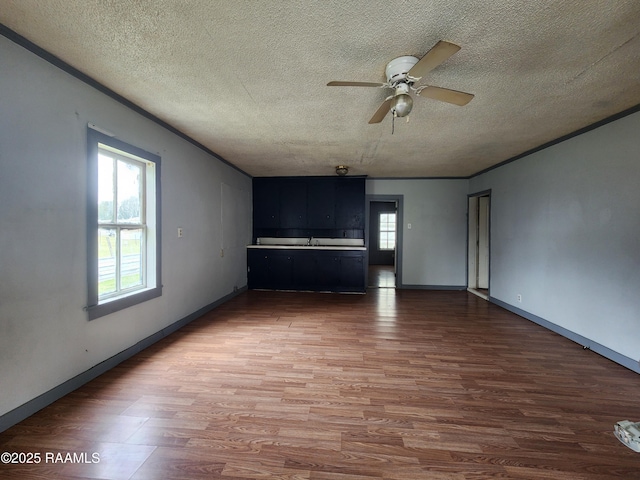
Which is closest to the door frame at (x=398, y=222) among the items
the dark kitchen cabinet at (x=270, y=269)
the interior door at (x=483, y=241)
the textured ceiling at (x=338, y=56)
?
the interior door at (x=483, y=241)

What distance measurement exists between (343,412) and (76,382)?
209 cm

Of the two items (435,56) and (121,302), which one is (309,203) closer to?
(121,302)

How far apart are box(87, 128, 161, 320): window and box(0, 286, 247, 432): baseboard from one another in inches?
17.6

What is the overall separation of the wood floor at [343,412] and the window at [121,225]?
650 millimetres

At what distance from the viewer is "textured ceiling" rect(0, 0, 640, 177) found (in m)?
1.43

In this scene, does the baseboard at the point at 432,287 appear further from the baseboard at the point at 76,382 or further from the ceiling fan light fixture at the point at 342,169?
the baseboard at the point at 76,382

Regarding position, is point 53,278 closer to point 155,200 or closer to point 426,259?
point 155,200

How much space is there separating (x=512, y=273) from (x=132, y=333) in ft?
17.4

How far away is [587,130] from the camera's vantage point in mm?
2957

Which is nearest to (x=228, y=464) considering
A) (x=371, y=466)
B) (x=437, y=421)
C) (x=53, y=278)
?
(x=371, y=466)

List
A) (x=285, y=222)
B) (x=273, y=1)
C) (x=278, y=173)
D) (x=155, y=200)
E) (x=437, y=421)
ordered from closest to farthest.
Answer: (x=273, y=1)
(x=437, y=421)
(x=155, y=200)
(x=278, y=173)
(x=285, y=222)

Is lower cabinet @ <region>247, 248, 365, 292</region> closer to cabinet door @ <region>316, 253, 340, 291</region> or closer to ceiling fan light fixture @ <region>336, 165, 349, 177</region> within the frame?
cabinet door @ <region>316, 253, 340, 291</region>

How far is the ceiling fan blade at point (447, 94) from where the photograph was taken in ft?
5.95

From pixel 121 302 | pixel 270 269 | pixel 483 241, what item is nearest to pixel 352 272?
pixel 270 269
